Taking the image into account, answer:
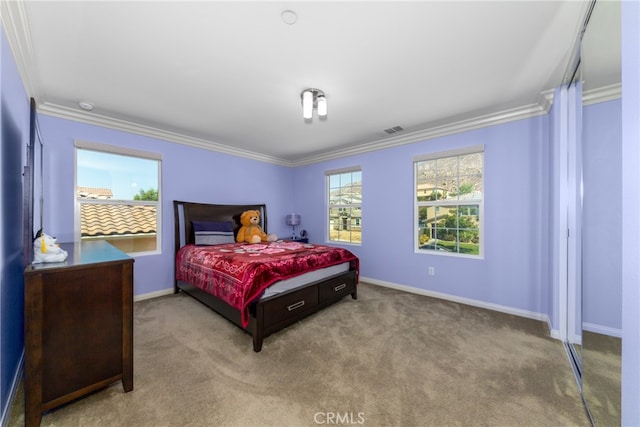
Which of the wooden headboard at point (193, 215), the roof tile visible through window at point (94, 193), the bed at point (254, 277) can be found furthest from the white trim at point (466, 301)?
the roof tile visible through window at point (94, 193)

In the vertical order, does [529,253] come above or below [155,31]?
below

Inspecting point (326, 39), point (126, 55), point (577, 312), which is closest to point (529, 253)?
point (577, 312)

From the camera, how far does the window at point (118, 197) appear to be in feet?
9.98

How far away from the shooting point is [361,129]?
11.5ft

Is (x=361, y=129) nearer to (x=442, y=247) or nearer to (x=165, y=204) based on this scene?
(x=442, y=247)

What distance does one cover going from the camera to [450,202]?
3396mm

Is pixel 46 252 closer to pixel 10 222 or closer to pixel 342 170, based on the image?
pixel 10 222

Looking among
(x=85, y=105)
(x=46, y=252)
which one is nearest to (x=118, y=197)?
(x=85, y=105)

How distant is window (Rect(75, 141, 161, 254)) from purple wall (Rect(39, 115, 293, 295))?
10cm

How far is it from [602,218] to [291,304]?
7.95 ft

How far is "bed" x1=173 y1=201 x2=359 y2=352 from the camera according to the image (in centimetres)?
222

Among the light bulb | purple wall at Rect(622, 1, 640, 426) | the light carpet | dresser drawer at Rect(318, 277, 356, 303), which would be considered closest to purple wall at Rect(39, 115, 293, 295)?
the light carpet

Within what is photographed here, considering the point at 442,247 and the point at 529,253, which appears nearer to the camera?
the point at 529,253

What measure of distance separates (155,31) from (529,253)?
13.4 ft
